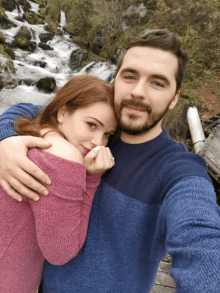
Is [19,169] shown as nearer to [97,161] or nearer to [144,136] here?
[97,161]

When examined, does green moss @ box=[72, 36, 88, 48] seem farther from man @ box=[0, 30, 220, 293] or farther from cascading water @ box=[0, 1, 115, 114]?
man @ box=[0, 30, 220, 293]

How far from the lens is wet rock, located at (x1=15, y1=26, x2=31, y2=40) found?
14.0m

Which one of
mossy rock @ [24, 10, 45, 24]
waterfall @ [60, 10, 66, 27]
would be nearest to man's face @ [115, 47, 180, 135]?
mossy rock @ [24, 10, 45, 24]

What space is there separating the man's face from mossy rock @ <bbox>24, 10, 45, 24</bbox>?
1994 centimetres

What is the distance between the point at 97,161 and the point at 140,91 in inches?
25.4

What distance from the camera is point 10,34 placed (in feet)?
44.4

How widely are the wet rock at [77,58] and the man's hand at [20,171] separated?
43.8 ft

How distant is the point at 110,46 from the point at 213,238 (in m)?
15.9

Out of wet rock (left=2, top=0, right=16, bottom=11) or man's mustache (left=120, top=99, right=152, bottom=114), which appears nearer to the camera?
man's mustache (left=120, top=99, right=152, bottom=114)

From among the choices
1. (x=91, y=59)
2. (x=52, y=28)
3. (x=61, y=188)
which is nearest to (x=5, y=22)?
(x=52, y=28)

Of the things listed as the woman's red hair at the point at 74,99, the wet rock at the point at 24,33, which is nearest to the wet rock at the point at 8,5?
the wet rock at the point at 24,33

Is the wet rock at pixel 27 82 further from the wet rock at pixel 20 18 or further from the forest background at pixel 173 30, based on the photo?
the wet rock at pixel 20 18

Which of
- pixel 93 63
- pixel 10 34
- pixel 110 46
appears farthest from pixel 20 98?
pixel 110 46

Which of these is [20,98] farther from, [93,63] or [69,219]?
[69,219]
